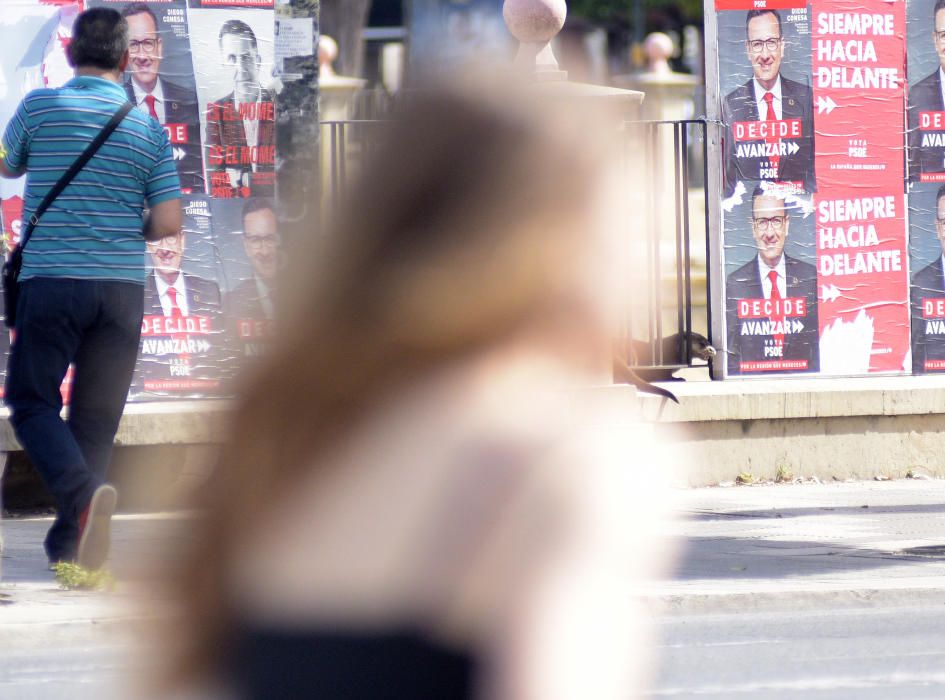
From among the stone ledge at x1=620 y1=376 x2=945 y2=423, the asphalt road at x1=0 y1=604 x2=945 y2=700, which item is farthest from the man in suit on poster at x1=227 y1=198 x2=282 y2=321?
the asphalt road at x1=0 y1=604 x2=945 y2=700

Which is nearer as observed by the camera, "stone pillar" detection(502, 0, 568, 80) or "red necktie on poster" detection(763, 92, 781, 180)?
"stone pillar" detection(502, 0, 568, 80)

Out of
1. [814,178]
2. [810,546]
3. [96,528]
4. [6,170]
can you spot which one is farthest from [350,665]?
[814,178]

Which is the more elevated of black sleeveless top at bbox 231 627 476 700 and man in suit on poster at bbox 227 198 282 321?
man in suit on poster at bbox 227 198 282 321

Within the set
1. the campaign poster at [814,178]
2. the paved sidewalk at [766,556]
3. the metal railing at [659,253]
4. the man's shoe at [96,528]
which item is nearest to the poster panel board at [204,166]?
the paved sidewalk at [766,556]

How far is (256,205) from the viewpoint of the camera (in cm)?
900

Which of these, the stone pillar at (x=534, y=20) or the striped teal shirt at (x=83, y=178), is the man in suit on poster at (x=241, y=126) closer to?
the stone pillar at (x=534, y=20)

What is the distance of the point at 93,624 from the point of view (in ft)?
19.6

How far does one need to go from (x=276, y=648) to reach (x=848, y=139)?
891 centimetres

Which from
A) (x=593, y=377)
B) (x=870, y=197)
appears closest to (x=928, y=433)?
(x=870, y=197)

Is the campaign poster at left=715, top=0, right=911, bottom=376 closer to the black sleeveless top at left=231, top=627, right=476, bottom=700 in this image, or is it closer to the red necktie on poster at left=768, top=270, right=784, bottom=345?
the red necktie on poster at left=768, top=270, right=784, bottom=345

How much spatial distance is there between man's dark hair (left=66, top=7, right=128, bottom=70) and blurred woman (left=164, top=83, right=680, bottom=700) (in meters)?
5.06

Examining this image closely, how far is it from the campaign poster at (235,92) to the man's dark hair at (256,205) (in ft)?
→ 0.16

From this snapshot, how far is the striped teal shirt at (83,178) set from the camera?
6.29 meters

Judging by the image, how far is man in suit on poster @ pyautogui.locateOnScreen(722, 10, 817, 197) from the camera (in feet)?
32.0
